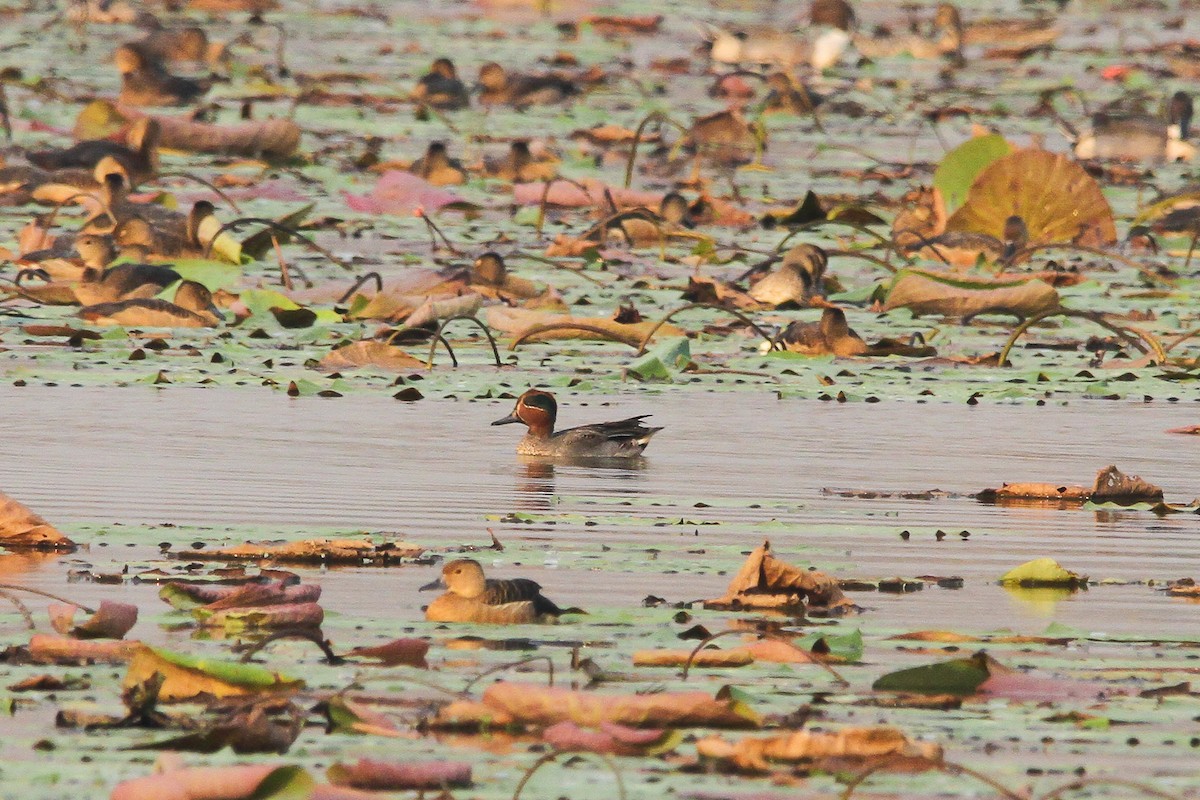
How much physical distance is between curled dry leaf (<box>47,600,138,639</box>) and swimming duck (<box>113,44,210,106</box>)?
17.2 metres

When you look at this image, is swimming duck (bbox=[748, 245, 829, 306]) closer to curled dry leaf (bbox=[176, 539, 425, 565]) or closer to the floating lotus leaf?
the floating lotus leaf

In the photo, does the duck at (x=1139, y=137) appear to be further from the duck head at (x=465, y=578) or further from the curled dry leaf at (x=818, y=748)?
the curled dry leaf at (x=818, y=748)

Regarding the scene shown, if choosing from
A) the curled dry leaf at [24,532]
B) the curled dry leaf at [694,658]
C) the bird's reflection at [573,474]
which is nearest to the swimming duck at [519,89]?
the bird's reflection at [573,474]

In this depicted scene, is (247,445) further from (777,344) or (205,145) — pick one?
(205,145)

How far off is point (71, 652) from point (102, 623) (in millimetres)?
161

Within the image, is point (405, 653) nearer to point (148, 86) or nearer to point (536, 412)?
point (536, 412)

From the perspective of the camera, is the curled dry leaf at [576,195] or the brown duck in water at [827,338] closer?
the brown duck in water at [827,338]

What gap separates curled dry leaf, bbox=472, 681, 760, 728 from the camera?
4.49 meters

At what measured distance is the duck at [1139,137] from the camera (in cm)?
2058

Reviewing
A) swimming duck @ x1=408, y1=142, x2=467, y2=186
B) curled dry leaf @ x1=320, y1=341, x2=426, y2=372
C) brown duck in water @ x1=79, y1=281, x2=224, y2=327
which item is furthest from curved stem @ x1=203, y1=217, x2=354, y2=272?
swimming duck @ x1=408, y1=142, x2=467, y2=186

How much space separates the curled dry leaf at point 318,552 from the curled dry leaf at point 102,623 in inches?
37.0

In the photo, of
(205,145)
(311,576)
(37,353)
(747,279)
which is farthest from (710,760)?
(205,145)

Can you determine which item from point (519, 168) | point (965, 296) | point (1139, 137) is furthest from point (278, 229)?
point (1139, 137)

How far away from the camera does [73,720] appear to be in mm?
4523
